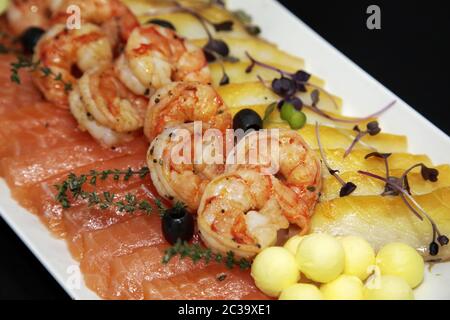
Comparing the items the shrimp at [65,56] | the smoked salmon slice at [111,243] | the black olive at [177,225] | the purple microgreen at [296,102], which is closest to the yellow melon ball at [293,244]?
the black olive at [177,225]

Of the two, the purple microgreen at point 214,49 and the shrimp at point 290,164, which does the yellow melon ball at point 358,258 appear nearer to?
the shrimp at point 290,164

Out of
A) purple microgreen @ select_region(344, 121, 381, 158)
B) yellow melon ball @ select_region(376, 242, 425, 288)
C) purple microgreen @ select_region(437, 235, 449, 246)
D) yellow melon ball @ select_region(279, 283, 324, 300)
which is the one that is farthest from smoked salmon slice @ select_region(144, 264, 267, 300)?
purple microgreen @ select_region(344, 121, 381, 158)

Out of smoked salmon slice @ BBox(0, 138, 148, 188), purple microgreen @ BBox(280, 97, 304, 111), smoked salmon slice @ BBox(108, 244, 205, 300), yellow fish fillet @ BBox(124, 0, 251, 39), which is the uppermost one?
yellow fish fillet @ BBox(124, 0, 251, 39)

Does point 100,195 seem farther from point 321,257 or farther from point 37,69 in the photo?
point 321,257

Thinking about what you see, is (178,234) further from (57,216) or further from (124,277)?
(57,216)

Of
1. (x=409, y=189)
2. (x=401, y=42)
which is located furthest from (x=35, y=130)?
(x=401, y=42)

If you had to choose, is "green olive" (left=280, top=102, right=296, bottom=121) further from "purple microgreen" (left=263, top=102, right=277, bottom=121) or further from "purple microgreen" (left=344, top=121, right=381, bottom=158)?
"purple microgreen" (left=344, top=121, right=381, bottom=158)
